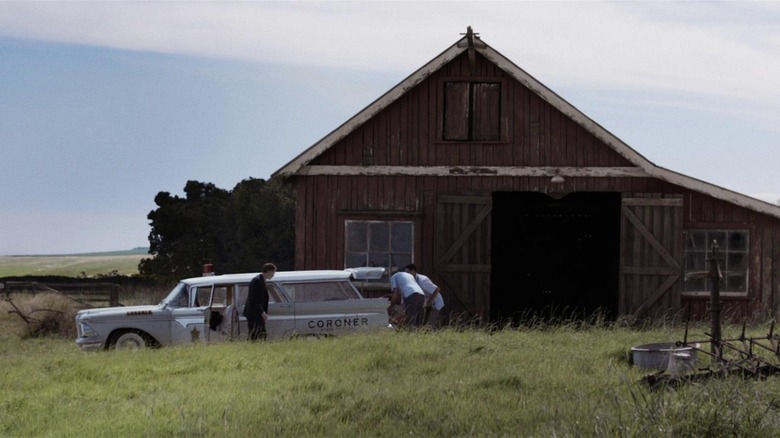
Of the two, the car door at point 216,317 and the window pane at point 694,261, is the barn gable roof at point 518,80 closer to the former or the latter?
the window pane at point 694,261

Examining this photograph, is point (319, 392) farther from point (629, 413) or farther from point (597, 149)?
point (597, 149)

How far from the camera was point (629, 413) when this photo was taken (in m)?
8.77

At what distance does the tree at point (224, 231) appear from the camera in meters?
43.8

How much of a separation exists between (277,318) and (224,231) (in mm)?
30287

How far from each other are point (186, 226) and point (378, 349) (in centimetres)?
3398

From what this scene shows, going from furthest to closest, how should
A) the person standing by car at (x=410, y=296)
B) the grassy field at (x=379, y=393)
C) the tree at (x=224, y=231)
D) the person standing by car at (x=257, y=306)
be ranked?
the tree at (x=224, y=231) → the person standing by car at (x=410, y=296) → the person standing by car at (x=257, y=306) → the grassy field at (x=379, y=393)

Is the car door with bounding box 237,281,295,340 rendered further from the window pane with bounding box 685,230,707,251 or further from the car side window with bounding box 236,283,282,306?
the window pane with bounding box 685,230,707,251

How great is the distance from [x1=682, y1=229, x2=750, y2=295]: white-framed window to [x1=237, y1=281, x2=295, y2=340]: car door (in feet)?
28.5

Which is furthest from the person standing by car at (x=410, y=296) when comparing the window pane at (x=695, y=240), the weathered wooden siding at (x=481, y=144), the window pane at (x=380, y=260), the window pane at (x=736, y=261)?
the window pane at (x=736, y=261)

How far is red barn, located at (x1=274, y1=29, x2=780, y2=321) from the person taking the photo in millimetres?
20234

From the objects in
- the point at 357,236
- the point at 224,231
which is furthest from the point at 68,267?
the point at 357,236

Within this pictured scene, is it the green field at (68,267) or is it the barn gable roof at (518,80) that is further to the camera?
the green field at (68,267)

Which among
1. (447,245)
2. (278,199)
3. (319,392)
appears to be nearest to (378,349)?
(319,392)

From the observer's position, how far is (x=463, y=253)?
2027 centimetres
